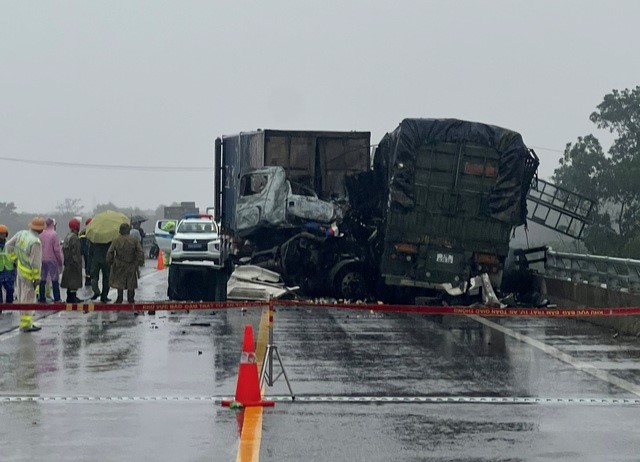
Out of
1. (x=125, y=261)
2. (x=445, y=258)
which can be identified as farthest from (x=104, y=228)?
(x=445, y=258)

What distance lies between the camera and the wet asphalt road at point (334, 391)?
33.5ft

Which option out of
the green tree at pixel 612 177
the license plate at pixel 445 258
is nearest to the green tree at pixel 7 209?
the green tree at pixel 612 177

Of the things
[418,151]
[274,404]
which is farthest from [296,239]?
[274,404]

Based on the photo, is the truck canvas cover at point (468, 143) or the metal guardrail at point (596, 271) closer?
the metal guardrail at point (596, 271)

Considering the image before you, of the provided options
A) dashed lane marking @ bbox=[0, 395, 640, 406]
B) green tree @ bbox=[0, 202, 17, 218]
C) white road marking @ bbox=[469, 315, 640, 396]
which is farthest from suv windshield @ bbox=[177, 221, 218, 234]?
green tree @ bbox=[0, 202, 17, 218]

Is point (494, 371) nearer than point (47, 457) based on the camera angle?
No

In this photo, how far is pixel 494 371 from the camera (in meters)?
15.4

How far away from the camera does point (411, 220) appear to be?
83.7 ft

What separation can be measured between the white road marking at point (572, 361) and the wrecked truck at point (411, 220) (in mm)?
3090

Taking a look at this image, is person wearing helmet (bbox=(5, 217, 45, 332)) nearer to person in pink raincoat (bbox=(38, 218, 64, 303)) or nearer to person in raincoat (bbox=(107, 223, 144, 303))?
person in pink raincoat (bbox=(38, 218, 64, 303))

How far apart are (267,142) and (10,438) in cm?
1926

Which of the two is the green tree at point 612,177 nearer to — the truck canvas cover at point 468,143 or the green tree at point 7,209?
the truck canvas cover at point 468,143

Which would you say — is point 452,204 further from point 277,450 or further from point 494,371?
point 277,450

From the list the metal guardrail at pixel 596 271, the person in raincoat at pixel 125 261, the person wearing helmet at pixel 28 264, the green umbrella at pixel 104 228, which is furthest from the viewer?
the green umbrella at pixel 104 228
